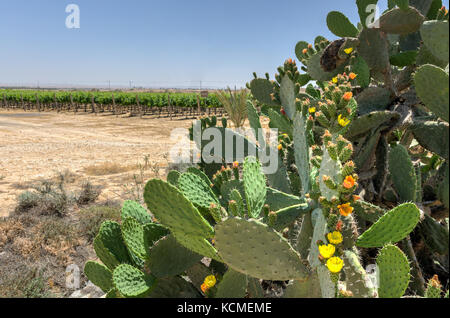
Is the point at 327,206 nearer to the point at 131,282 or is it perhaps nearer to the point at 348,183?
the point at 348,183

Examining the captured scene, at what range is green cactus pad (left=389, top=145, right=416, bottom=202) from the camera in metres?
1.26

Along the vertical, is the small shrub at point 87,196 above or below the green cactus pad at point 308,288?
below

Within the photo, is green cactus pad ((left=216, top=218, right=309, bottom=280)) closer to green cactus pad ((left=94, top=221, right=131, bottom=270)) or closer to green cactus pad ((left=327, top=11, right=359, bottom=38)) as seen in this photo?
green cactus pad ((left=94, top=221, right=131, bottom=270))

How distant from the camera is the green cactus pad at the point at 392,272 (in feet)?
2.62

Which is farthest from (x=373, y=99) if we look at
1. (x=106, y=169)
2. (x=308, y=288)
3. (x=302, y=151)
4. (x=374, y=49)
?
(x=106, y=169)

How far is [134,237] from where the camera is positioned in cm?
125

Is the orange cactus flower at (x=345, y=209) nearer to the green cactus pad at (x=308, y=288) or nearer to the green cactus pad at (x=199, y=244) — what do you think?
the green cactus pad at (x=308, y=288)

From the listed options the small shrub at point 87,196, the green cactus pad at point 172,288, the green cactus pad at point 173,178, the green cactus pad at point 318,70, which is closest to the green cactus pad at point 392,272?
the green cactus pad at point 172,288

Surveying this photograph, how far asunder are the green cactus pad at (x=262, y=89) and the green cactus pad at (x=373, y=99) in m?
0.68

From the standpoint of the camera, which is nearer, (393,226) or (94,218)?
(393,226)

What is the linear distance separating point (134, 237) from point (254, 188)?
0.55m

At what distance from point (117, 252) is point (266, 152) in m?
0.91

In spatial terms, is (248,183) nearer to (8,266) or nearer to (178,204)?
(178,204)

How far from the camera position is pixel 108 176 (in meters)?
8.14
